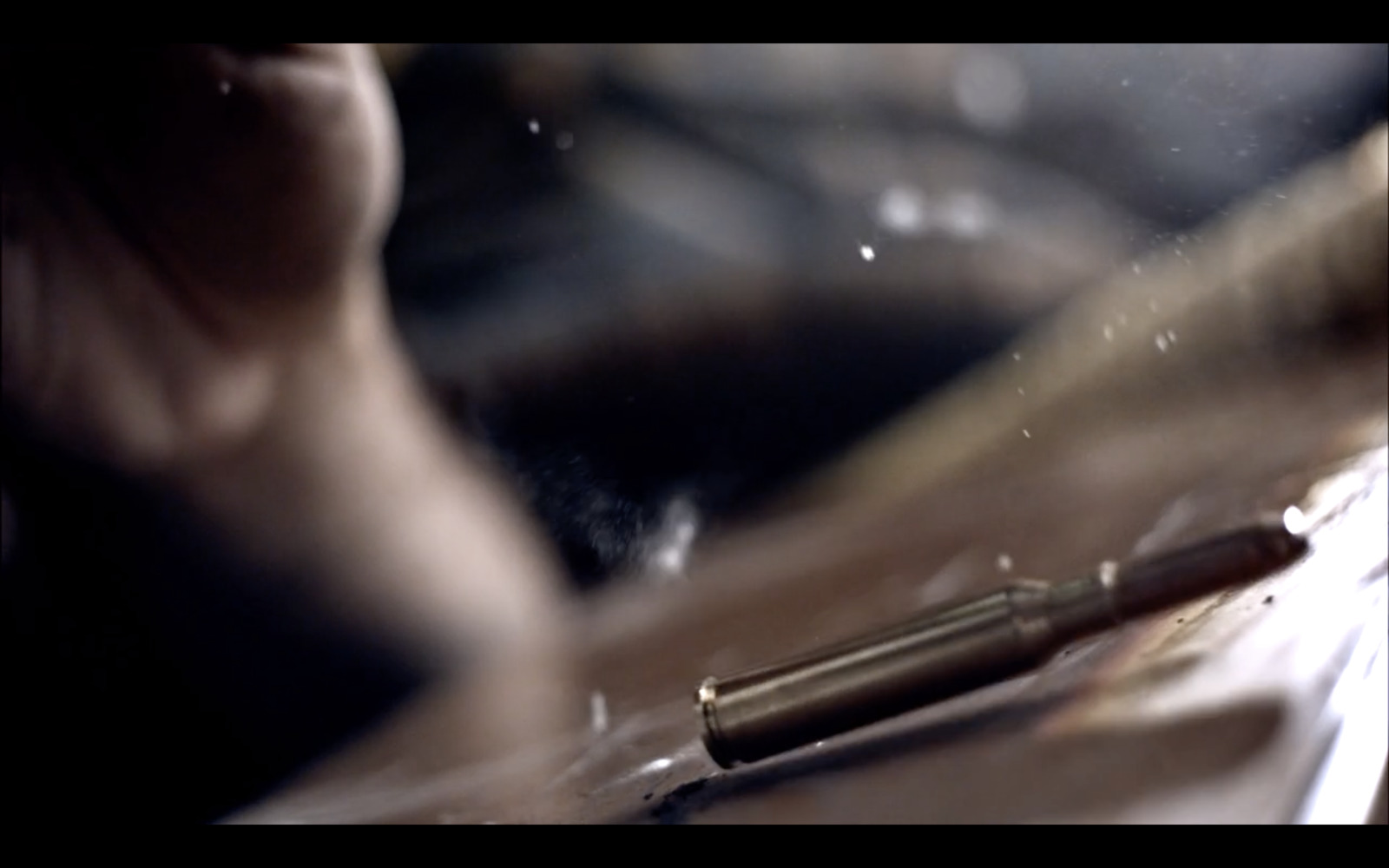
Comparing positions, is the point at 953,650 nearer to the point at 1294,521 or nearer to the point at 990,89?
the point at 1294,521

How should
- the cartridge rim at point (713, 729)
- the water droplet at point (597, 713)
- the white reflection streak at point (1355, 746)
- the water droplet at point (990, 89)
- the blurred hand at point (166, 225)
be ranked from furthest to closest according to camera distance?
the water droplet at point (990, 89) → the blurred hand at point (166, 225) → the water droplet at point (597, 713) → the cartridge rim at point (713, 729) → the white reflection streak at point (1355, 746)

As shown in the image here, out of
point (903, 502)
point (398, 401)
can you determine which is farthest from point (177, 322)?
point (903, 502)

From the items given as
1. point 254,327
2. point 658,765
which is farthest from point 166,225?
point 658,765

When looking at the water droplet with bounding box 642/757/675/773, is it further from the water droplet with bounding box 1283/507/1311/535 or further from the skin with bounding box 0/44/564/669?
the skin with bounding box 0/44/564/669

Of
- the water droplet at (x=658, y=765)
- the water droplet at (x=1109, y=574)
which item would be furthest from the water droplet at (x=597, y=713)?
the water droplet at (x=1109, y=574)

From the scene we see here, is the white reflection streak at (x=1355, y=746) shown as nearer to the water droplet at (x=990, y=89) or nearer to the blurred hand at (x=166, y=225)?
the blurred hand at (x=166, y=225)
